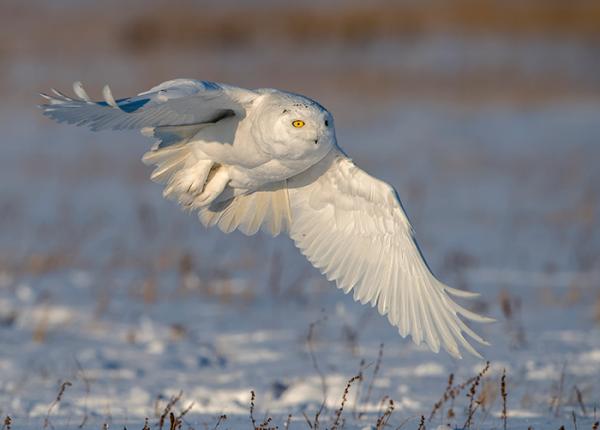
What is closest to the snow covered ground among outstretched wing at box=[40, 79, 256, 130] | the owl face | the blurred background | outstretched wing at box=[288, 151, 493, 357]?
the blurred background

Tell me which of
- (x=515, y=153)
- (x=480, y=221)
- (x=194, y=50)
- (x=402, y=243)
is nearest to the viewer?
(x=402, y=243)

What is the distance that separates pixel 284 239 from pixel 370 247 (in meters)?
5.25

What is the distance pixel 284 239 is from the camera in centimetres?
1106

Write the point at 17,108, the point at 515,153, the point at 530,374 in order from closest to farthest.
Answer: the point at 530,374
the point at 515,153
the point at 17,108

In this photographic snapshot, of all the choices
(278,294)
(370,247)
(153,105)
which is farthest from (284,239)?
(153,105)

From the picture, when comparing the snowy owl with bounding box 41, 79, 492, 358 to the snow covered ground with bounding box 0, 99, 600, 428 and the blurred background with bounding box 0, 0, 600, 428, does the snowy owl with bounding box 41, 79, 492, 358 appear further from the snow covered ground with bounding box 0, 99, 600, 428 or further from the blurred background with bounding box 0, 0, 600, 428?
the blurred background with bounding box 0, 0, 600, 428

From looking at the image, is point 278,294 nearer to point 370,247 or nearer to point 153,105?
point 370,247

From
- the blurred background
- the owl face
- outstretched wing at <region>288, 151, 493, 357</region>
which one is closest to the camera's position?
the owl face

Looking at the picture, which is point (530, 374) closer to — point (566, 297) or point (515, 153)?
point (566, 297)

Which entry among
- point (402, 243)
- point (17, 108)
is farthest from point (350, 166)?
point (17, 108)

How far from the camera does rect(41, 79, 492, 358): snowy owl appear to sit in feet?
16.8

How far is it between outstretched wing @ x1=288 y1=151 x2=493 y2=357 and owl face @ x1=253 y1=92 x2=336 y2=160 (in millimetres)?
549

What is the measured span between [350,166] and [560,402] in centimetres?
175

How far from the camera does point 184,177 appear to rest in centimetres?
585
